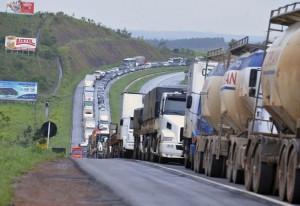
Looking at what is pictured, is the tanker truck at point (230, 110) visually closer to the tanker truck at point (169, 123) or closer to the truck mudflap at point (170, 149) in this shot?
the tanker truck at point (169, 123)

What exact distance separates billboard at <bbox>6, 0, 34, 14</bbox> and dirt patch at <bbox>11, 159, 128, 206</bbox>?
14101cm

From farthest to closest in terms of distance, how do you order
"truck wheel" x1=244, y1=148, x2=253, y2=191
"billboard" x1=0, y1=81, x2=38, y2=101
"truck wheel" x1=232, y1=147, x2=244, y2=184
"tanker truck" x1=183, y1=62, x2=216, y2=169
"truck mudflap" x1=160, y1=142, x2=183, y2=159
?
"billboard" x1=0, y1=81, x2=38, y2=101, "truck mudflap" x1=160, y1=142, x2=183, y2=159, "tanker truck" x1=183, y1=62, x2=216, y2=169, "truck wheel" x1=232, y1=147, x2=244, y2=184, "truck wheel" x1=244, y1=148, x2=253, y2=191

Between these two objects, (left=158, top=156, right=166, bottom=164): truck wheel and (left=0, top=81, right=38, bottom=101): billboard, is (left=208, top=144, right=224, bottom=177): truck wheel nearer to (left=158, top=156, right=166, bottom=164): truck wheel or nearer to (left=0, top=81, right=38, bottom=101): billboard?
(left=158, top=156, right=166, bottom=164): truck wheel

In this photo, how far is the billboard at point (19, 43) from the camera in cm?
15325

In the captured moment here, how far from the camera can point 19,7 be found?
548 feet

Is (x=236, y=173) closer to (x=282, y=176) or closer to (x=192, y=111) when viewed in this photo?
(x=282, y=176)

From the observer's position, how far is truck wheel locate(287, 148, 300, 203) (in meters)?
19.6

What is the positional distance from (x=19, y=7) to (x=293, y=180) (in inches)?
5905

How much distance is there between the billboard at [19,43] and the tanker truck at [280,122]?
130464 millimetres

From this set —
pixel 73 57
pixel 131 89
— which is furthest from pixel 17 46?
pixel 131 89

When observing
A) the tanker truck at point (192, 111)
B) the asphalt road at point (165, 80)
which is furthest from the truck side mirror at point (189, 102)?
the asphalt road at point (165, 80)

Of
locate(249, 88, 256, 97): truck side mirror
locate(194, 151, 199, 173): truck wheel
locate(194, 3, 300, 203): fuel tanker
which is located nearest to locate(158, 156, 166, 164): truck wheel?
locate(194, 151, 199, 173): truck wheel

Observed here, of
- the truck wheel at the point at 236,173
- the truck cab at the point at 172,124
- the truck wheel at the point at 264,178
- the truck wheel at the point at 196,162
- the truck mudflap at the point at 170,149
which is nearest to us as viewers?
the truck wheel at the point at 264,178

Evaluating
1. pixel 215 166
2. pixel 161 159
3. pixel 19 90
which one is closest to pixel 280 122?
pixel 215 166
